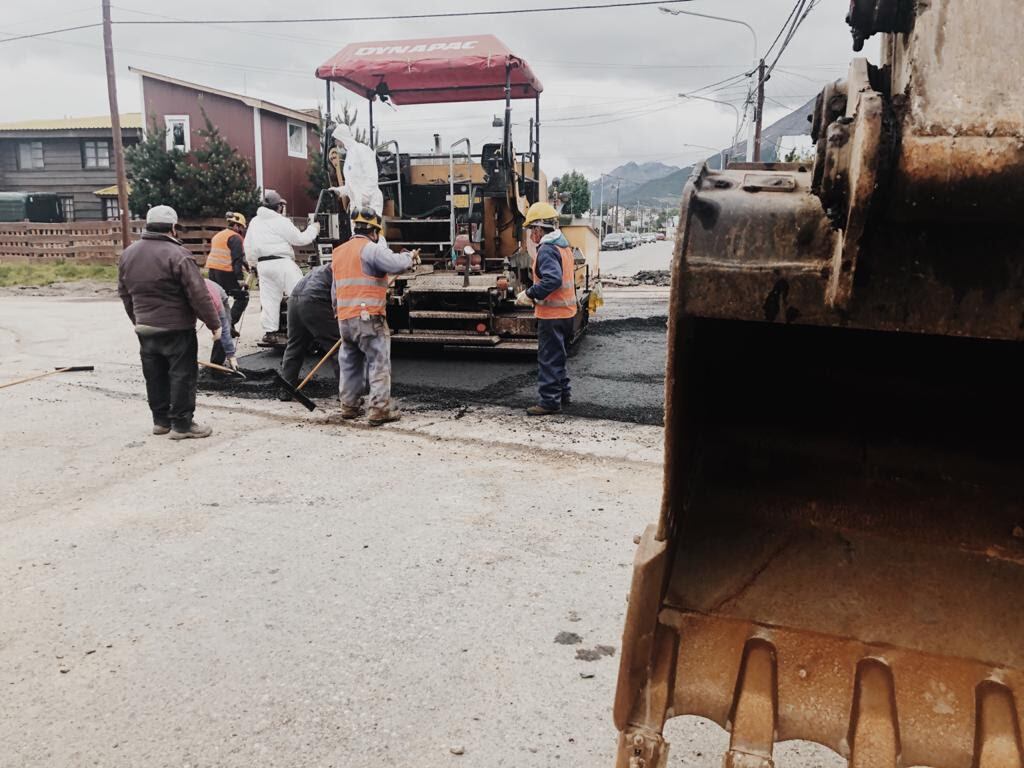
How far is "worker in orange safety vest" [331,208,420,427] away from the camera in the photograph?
20.3 ft

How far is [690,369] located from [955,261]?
0.70m

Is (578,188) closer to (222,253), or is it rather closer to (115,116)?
(115,116)

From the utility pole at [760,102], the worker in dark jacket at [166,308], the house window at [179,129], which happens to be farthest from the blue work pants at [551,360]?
the house window at [179,129]

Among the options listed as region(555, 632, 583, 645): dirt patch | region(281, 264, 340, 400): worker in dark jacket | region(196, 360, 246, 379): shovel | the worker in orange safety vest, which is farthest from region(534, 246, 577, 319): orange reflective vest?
region(555, 632, 583, 645): dirt patch

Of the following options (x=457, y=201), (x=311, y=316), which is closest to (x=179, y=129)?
(x=457, y=201)

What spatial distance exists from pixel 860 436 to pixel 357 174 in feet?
25.3

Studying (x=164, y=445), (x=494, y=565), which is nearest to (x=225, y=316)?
(x=164, y=445)

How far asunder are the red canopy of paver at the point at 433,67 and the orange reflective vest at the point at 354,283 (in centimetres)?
386

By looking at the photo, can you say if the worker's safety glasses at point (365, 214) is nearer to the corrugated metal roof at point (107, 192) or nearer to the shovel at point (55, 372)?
the shovel at point (55, 372)

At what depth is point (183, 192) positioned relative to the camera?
22.5m

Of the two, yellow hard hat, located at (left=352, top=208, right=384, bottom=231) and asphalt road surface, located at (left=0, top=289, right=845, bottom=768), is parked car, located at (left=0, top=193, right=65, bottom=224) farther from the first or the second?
yellow hard hat, located at (left=352, top=208, right=384, bottom=231)

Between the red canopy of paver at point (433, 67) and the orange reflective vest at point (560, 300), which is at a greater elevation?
the red canopy of paver at point (433, 67)

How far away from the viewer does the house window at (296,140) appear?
1125 inches

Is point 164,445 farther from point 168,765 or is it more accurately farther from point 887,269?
point 887,269
